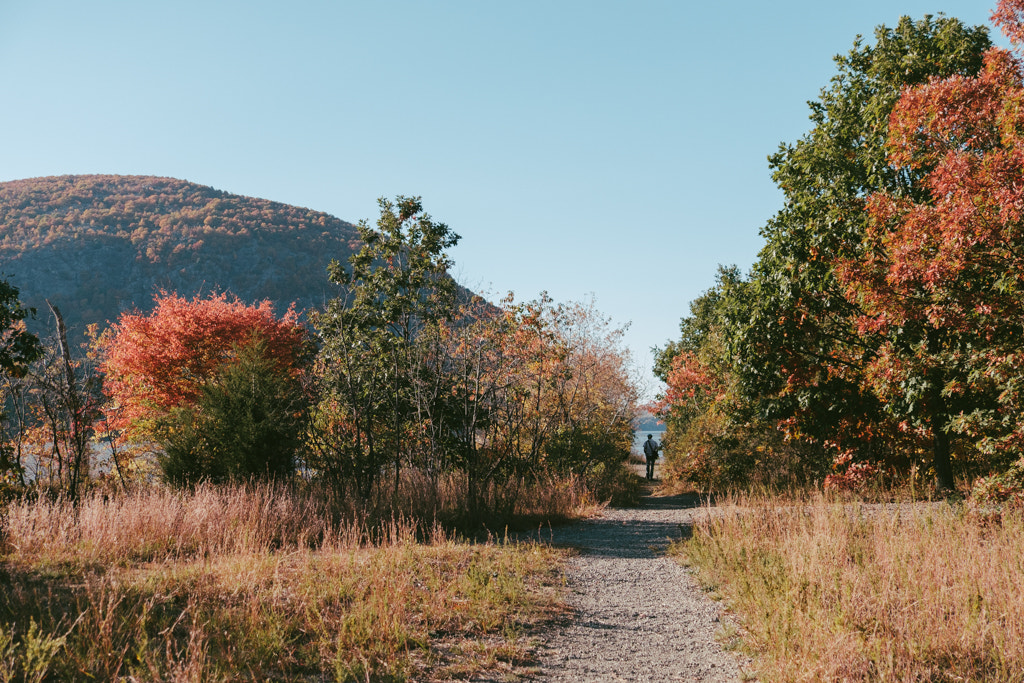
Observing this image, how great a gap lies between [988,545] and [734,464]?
11.3m

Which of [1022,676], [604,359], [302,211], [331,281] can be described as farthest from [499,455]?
[302,211]

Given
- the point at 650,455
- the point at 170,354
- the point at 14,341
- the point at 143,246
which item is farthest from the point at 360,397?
the point at 143,246

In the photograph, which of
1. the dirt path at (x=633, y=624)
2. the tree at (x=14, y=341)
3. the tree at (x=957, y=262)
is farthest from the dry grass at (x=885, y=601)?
the tree at (x=14, y=341)

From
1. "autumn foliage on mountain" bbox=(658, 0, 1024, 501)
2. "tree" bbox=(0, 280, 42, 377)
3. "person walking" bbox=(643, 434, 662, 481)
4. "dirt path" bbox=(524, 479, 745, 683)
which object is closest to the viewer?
"dirt path" bbox=(524, 479, 745, 683)

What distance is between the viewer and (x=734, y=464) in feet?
55.4

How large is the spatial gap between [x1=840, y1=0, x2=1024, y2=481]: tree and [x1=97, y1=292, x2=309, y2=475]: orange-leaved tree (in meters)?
13.7

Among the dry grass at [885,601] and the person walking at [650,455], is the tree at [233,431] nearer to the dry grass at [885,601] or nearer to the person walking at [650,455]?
the dry grass at [885,601]

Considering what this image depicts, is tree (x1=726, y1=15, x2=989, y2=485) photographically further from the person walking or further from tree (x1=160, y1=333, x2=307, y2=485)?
the person walking

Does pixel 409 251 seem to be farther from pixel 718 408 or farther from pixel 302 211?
pixel 302 211

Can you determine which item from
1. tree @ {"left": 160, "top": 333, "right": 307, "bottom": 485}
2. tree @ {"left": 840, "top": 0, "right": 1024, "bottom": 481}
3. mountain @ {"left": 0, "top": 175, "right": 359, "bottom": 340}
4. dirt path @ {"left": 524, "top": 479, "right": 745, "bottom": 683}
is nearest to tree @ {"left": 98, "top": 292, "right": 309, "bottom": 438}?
tree @ {"left": 160, "top": 333, "right": 307, "bottom": 485}

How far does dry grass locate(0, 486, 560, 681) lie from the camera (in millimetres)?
4109

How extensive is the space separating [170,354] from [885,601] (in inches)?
681

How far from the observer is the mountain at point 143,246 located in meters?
68.8

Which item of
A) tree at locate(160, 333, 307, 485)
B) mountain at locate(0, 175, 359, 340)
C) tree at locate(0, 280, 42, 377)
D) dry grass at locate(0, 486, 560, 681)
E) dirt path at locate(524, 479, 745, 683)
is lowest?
dirt path at locate(524, 479, 745, 683)
